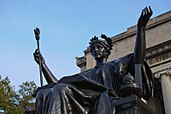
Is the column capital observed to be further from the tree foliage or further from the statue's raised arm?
the statue's raised arm

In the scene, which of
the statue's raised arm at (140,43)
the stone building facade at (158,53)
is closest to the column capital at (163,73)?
the stone building facade at (158,53)

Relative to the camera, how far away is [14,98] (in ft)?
57.3

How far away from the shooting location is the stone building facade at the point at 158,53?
73.3 ft

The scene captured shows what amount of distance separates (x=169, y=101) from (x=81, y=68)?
9.07 m

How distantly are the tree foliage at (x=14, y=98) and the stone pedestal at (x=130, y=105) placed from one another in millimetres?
13050

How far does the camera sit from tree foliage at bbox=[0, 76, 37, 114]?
16516 millimetres

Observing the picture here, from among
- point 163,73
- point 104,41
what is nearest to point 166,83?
point 163,73

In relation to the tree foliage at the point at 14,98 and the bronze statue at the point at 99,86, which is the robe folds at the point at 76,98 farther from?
the tree foliage at the point at 14,98

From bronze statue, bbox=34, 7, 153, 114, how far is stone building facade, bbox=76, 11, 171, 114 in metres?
16.3

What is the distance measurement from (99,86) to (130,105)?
0.47m

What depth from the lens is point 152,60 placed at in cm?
2300

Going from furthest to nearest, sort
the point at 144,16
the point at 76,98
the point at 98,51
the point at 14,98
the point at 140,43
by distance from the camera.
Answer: the point at 14,98
the point at 98,51
the point at 140,43
the point at 144,16
the point at 76,98

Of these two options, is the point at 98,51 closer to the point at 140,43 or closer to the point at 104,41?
the point at 104,41

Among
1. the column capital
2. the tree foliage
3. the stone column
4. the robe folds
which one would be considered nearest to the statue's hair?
the robe folds
